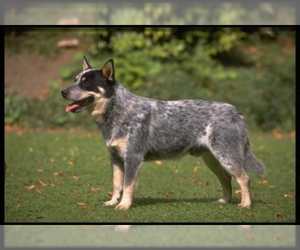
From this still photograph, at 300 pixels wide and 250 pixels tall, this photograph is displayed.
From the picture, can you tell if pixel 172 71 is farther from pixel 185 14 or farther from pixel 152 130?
pixel 152 130

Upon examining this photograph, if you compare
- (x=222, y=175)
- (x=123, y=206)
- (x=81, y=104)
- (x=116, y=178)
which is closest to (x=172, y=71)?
(x=222, y=175)

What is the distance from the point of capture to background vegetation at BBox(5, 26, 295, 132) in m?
14.3

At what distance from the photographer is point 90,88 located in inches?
266

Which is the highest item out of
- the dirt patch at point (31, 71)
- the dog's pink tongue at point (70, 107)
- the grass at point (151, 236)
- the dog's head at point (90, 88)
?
the dirt patch at point (31, 71)

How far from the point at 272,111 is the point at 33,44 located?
679cm

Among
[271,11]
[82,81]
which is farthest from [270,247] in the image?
[271,11]

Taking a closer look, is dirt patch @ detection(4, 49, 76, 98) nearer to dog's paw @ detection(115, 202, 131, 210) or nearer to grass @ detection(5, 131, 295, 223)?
grass @ detection(5, 131, 295, 223)

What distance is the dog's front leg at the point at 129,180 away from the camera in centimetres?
682

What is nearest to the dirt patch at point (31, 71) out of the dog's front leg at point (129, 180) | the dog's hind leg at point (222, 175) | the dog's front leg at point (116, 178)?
the dog's front leg at point (116, 178)

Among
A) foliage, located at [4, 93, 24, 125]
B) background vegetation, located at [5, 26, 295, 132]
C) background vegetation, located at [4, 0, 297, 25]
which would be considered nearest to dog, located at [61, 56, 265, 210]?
background vegetation, located at [4, 0, 297, 25]

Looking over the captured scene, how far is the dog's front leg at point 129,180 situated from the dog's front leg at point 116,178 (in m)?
0.25

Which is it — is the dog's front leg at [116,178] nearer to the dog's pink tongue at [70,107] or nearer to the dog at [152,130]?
the dog at [152,130]

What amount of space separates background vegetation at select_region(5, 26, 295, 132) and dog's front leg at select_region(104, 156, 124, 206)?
277 inches

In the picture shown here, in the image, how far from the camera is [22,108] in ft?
46.2
